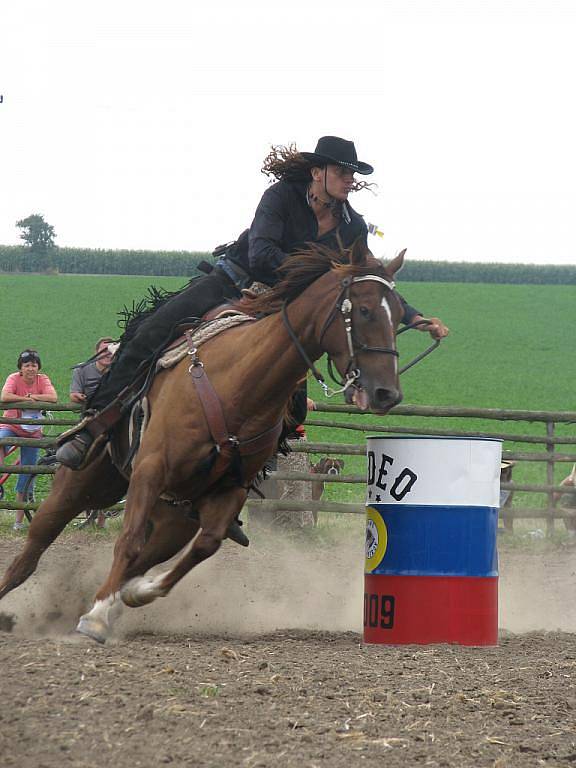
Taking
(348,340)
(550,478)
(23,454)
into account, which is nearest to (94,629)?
(348,340)

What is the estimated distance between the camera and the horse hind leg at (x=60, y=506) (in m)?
7.51

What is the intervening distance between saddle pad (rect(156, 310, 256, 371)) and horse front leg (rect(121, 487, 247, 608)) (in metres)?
0.78

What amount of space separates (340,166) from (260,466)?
1.82 m

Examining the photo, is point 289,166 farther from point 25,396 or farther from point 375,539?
point 25,396

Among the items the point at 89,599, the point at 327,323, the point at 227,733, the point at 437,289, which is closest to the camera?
the point at 227,733

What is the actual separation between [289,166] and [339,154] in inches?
12.7

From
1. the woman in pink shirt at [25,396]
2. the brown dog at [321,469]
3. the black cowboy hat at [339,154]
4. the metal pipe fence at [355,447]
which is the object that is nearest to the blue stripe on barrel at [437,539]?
the black cowboy hat at [339,154]

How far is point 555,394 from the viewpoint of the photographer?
109ft

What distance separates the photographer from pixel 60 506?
755 centimetres

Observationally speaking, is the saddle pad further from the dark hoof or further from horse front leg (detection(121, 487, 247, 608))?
the dark hoof

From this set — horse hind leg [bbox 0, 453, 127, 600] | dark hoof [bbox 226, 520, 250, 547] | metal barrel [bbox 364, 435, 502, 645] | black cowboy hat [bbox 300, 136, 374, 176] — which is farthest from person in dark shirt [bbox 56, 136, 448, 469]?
metal barrel [bbox 364, 435, 502, 645]

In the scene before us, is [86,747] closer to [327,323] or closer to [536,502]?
[327,323]

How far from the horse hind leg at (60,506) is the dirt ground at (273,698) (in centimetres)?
39

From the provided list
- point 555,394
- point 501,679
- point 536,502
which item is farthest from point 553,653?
point 555,394
